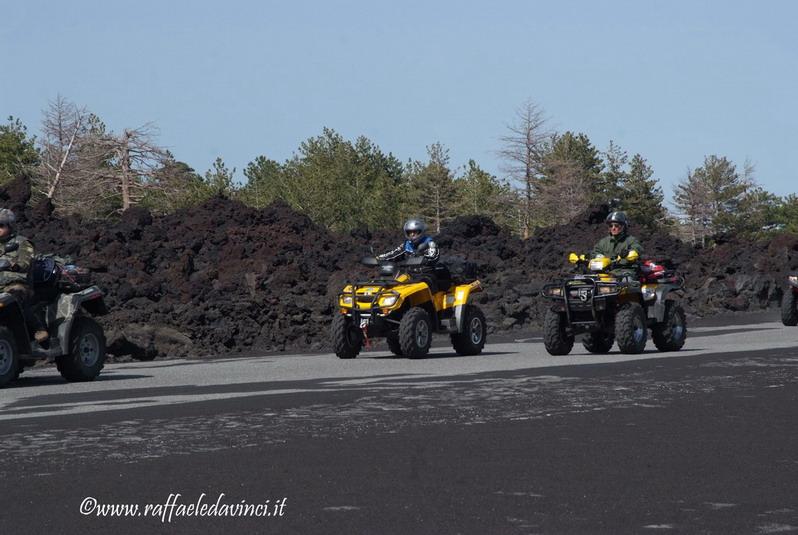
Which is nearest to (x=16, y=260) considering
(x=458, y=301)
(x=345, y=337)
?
(x=345, y=337)

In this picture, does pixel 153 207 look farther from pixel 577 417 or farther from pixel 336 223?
pixel 577 417

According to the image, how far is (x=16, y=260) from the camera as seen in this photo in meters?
16.8

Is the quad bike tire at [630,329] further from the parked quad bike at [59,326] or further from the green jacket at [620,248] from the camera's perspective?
the parked quad bike at [59,326]

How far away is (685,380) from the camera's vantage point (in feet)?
52.9

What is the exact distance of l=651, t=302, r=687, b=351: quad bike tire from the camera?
2277cm

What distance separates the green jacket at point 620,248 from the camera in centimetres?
2245

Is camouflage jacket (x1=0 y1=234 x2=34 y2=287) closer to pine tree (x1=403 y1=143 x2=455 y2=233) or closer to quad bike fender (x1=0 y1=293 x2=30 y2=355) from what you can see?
quad bike fender (x1=0 y1=293 x2=30 y2=355)

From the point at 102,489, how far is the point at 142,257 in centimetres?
3219

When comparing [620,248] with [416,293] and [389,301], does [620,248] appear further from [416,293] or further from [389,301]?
[389,301]

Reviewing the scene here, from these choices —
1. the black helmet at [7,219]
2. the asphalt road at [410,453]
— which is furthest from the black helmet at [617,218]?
the black helmet at [7,219]

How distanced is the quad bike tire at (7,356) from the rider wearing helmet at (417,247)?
7.32 m

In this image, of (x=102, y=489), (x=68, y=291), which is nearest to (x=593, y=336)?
(x=68, y=291)

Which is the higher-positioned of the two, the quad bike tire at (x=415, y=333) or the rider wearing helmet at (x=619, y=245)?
the rider wearing helmet at (x=619, y=245)

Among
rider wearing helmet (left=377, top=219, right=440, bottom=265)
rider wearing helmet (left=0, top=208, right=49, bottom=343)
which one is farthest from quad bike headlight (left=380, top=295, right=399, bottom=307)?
rider wearing helmet (left=0, top=208, right=49, bottom=343)
